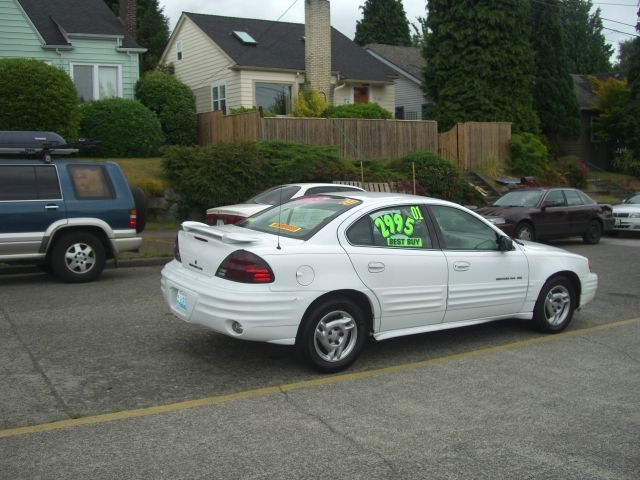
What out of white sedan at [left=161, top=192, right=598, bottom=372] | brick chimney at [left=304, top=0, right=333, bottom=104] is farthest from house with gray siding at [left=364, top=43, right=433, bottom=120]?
white sedan at [left=161, top=192, right=598, bottom=372]

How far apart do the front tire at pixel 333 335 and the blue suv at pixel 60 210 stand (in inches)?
224

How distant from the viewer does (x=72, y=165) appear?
10461 millimetres

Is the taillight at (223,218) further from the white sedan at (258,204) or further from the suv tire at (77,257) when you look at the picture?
the suv tire at (77,257)

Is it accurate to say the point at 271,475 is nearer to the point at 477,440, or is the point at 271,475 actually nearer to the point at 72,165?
the point at 477,440

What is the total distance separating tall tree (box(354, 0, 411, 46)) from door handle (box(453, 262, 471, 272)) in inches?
2185

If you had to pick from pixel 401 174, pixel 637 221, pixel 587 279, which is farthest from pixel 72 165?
pixel 637 221

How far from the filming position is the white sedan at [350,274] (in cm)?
566

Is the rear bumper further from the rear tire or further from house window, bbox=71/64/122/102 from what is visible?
house window, bbox=71/64/122/102

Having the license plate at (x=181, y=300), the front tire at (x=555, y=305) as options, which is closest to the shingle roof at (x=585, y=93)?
the front tire at (x=555, y=305)

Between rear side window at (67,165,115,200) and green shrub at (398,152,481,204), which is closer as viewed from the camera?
rear side window at (67,165,115,200)

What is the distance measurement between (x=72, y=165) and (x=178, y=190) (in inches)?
301

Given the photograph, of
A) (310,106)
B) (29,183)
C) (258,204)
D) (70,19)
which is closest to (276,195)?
(258,204)

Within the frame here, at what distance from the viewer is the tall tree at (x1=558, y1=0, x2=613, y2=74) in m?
62.1

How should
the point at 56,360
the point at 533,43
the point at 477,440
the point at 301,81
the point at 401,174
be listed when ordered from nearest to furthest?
the point at 477,440
the point at 56,360
the point at 401,174
the point at 301,81
the point at 533,43
